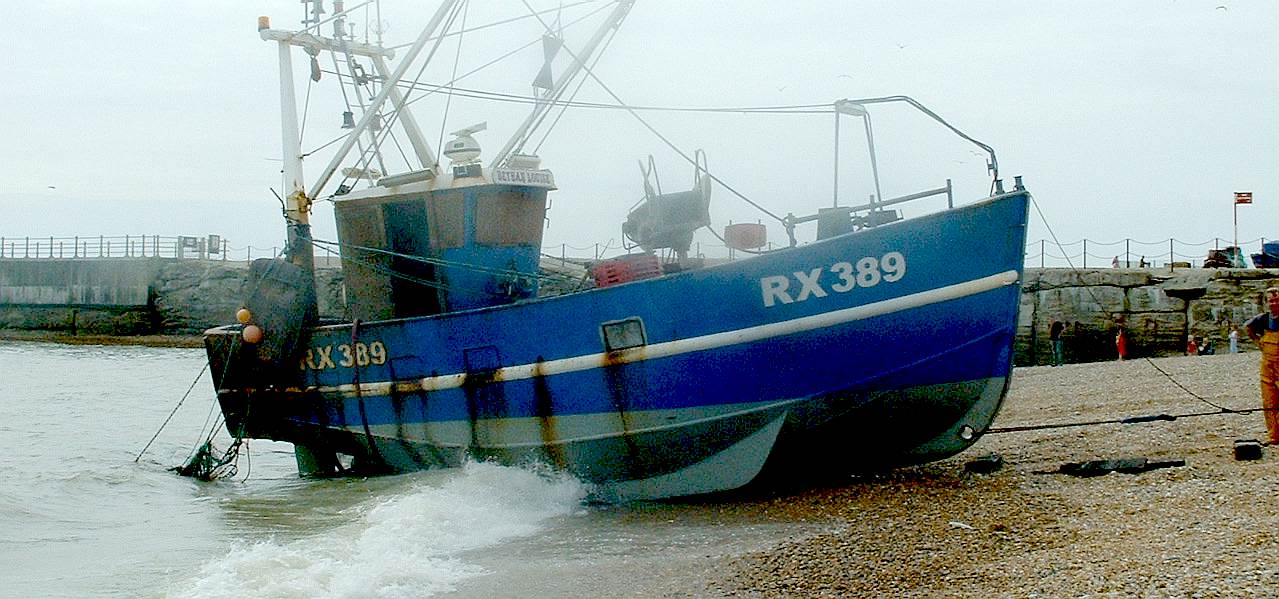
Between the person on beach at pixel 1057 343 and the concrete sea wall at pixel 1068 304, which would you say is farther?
the concrete sea wall at pixel 1068 304

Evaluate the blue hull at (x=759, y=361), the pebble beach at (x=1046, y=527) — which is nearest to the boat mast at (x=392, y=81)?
the blue hull at (x=759, y=361)

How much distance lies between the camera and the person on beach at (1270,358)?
9211 millimetres

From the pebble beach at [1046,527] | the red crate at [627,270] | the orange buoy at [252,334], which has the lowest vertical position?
the pebble beach at [1046,527]

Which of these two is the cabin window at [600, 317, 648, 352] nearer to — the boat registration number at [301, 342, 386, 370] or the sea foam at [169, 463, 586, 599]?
the sea foam at [169, 463, 586, 599]

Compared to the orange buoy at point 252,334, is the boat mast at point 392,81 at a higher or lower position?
higher

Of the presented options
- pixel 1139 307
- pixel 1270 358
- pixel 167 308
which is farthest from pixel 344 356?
pixel 167 308

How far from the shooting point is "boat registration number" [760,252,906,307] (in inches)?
341

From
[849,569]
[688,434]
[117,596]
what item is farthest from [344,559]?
[849,569]

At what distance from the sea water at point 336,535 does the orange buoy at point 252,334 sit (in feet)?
5.50

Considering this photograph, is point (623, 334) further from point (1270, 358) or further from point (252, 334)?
point (1270, 358)

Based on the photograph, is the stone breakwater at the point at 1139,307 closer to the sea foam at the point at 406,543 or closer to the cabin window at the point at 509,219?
the cabin window at the point at 509,219

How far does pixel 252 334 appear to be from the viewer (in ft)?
40.5

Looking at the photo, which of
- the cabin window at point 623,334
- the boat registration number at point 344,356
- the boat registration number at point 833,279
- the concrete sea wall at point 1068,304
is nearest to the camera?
the boat registration number at point 833,279

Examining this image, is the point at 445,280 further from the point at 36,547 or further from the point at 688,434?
the point at 36,547
